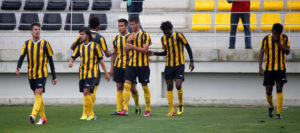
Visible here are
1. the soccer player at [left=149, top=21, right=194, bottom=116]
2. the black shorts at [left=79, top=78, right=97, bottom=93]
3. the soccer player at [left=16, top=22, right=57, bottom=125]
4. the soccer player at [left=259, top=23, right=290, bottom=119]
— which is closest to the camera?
the soccer player at [left=16, top=22, right=57, bottom=125]

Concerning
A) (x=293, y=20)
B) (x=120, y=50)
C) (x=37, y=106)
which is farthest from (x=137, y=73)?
(x=293, y=20)

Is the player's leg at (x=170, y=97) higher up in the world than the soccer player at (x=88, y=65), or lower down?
lower down

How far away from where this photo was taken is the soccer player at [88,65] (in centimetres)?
1189

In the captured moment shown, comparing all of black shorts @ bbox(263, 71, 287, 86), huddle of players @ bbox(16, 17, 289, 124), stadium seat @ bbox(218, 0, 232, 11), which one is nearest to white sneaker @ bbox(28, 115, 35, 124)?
huddle of players @ bbox(16, 17, 289, 124)

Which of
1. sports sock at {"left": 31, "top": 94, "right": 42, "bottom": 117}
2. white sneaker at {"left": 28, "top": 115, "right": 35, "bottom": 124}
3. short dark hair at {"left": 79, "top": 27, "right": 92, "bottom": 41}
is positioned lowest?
white sneaker at {"left": 28, "top": 115, "right": 35, "bottom": 124}

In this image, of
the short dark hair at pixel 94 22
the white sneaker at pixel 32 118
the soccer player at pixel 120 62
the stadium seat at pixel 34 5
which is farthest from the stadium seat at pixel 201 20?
the white sneaker at pixel 32 118

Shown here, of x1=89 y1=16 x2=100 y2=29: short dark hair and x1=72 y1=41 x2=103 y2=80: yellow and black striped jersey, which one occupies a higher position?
x1=89 y1=16 x2=100 y2=29: short dark hair

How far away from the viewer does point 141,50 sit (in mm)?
12805

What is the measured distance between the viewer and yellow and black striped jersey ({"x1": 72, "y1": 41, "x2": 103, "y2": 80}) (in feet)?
39.1

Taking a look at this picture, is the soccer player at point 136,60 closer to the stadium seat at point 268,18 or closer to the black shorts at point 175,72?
the black shorts at point 175,72

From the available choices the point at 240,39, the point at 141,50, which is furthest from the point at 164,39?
the point at 240,39

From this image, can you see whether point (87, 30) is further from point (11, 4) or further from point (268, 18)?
point (11, 4)

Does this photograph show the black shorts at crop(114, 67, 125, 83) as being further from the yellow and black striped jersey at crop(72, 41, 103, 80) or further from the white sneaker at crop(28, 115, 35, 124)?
the white sneaker at crop(28, 115, 35, 124)

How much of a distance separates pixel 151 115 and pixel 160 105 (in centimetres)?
338
